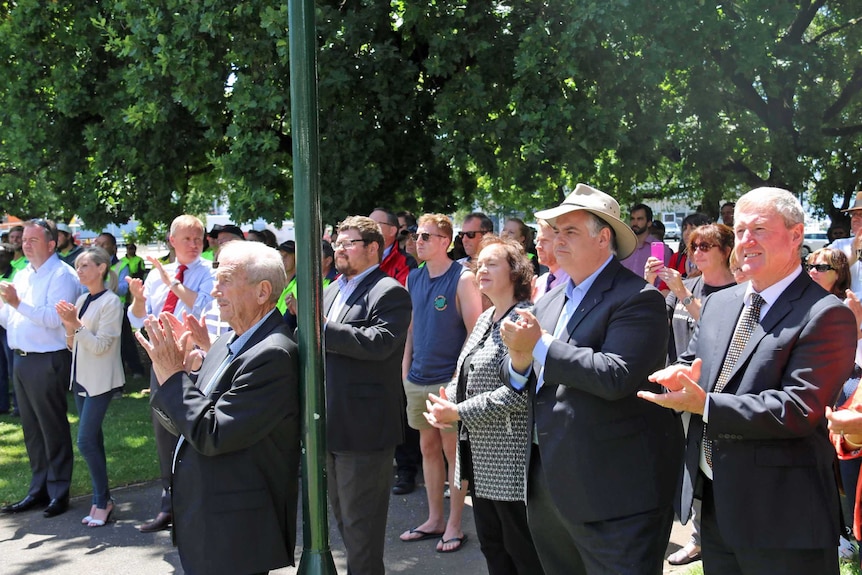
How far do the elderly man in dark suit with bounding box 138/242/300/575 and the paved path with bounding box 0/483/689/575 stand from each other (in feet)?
7.03

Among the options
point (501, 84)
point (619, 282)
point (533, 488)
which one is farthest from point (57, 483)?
point (501, 84)

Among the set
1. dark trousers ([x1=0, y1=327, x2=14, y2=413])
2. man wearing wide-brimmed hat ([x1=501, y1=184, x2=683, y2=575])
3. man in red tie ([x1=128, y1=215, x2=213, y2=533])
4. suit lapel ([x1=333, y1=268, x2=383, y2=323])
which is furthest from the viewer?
dark trousers ([x1=0, y1=327, x2=14, y2=413])

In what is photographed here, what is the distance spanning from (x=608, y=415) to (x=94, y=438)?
4585 mm

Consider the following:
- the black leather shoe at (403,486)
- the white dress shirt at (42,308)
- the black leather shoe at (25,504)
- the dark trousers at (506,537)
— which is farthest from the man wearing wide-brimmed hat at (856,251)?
the black leather shoe at (25,504)

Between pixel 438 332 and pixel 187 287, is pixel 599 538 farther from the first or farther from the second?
pixel 187 287

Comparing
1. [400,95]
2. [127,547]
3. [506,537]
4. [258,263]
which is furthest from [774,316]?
[400,95]

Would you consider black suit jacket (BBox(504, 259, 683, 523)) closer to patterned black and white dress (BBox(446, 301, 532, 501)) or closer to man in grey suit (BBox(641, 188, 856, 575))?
man in grey suit (BBox(641, 188, 856, 575))

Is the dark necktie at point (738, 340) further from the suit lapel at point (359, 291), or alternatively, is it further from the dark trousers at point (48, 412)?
the dark trousers at point (48, 412)

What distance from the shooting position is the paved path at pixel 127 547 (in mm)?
5633

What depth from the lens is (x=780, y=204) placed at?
10.4ft

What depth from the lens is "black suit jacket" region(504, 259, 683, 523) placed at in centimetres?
333

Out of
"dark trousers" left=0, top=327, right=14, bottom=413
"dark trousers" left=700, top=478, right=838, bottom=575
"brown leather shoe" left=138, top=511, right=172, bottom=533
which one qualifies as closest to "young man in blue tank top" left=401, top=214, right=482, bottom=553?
"brown leather shoe" left=138, top=511, right=172, bottom=533

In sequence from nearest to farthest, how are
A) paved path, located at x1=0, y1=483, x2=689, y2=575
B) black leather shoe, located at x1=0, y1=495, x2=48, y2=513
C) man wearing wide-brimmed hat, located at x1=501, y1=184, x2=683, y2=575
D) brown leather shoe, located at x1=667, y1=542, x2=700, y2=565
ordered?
1. man wearing wide-brimmed hat, located at x1=501, y1=184, x2=683, y2=575
2. brown leather shoe, located at x1=667, y1=542, x2=700, y2=565
3. paved path, located at x1=0, y1=483, x2=689, y2=575
4. black leather shoe, located at x1=0, y1=495, x2=48, y2=513

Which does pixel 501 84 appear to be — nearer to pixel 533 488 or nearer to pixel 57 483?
pixel 57 483
